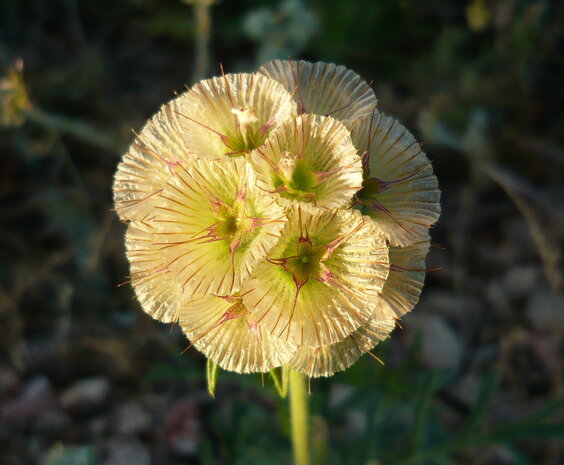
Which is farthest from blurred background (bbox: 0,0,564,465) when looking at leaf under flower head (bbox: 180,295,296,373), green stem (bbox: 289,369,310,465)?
leaf under flower head (bbox: 180,295,296,373)

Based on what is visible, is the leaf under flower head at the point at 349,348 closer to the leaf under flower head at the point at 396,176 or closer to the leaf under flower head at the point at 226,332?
the leaf under flower head at the point at 226,332

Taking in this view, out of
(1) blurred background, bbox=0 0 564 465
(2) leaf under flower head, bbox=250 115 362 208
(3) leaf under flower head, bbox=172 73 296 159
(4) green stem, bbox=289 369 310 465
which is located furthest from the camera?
(1) blurred background, bbox=0 0 564 465

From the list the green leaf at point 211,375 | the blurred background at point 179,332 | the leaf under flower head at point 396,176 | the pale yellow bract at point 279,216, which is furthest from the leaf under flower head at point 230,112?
the blurred background at point 179,332

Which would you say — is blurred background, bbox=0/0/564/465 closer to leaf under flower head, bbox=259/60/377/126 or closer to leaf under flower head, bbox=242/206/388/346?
leaf under flower head, bbox=242/206/388/346

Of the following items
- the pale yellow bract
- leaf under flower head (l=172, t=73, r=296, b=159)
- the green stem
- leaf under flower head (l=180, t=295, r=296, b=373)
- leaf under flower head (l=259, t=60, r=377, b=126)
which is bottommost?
the green stem

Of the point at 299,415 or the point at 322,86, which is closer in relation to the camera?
the point at 322,86

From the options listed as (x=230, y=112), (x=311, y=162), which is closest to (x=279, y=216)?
(x=311, y=162)

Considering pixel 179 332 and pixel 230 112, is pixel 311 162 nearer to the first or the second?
Result: pixel 230 112

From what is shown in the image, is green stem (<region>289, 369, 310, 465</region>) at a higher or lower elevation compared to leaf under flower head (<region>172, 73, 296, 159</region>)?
lower
